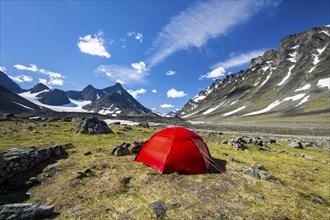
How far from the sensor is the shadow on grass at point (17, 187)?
11.1 meters

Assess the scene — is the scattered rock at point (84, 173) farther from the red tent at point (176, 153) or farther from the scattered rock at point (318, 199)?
the scattered rock at point (318, 199)

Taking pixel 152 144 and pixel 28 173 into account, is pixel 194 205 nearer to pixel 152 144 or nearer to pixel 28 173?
pixel 152 144

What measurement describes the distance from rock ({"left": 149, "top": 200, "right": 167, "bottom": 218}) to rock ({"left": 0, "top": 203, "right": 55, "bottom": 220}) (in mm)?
4555

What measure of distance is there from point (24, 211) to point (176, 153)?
9543 millimetres

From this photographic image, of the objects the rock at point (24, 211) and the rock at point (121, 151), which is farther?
the rock at point (121, 151)

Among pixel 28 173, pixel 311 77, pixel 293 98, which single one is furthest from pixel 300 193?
pixel 311 77

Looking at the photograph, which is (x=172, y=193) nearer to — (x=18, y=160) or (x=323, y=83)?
(x=18, y=160)

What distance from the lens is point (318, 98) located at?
13262 centimetres

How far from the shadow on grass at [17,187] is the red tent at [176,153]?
7340 mm

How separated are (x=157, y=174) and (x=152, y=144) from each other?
3.42 metres

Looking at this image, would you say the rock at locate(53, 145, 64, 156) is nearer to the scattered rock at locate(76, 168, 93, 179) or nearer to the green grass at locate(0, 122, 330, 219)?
the green grass at locate(0, 122, 330, 219)

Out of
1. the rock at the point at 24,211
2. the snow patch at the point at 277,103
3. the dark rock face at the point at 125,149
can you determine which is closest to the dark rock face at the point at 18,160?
the rock at the point at 24,211

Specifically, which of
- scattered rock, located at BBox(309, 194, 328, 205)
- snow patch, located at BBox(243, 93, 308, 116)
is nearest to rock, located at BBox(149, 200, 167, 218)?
scattered rock, located at BBox(309, 194, 328, 205)

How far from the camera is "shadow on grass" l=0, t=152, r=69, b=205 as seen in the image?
1115 centimetres
